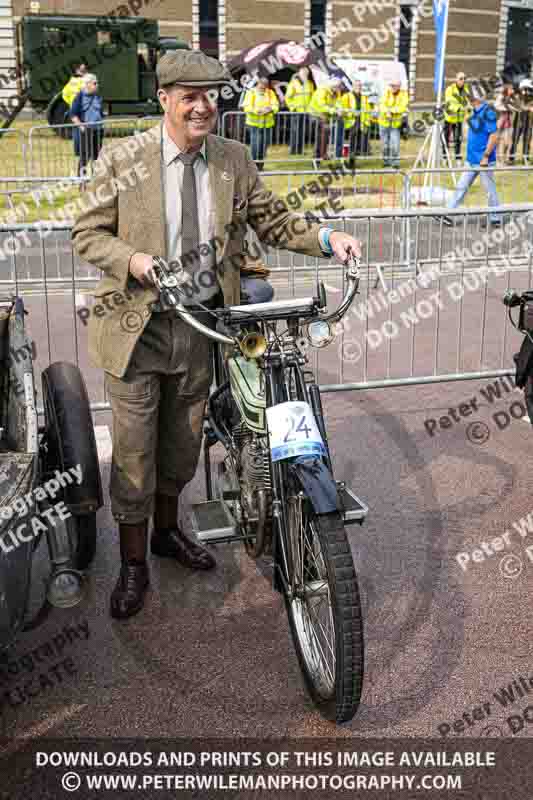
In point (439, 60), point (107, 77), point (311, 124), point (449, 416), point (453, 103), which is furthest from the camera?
point (107, 77)

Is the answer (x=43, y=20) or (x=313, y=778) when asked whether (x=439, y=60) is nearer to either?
(x=313, y=778)

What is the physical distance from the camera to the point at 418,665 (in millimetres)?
3314

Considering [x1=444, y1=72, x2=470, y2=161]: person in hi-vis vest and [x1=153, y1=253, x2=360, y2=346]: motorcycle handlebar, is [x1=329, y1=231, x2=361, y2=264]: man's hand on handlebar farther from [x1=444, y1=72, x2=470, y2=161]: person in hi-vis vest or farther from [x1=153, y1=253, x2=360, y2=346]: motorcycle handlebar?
[x1=444, y1=72, x2=470, y2=161]: person in hi-vis vest

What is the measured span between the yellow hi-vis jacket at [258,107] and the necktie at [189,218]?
46.6 ft

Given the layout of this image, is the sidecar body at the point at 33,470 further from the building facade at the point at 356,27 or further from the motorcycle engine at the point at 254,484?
the building facade at the point at 356,27

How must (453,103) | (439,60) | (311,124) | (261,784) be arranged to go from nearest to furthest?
(261,784) → (439,60) → (311,124) → (453,103)

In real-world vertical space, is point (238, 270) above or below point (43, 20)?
below

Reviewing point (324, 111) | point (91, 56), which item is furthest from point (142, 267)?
point (91, 56)

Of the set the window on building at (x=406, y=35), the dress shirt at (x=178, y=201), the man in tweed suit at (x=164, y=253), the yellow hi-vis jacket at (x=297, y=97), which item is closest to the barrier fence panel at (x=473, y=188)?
the yellow hi-vis jacket at (x=297, y=97)

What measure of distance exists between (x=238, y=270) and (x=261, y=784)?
6.17 feet

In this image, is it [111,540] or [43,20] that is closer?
[111,540]

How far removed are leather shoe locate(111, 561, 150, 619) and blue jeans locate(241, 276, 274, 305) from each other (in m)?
1.22

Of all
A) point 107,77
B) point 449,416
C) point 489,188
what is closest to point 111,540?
point 449,416

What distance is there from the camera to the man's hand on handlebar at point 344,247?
3.30m
